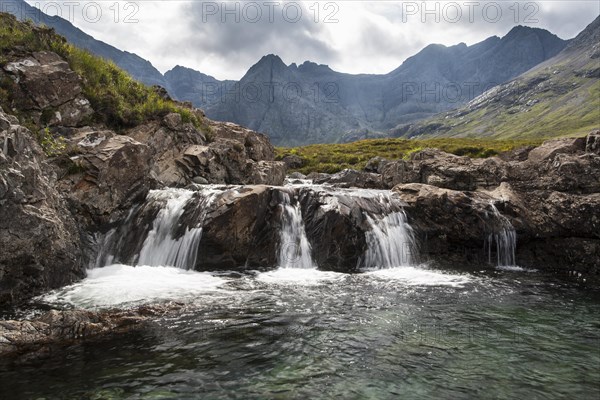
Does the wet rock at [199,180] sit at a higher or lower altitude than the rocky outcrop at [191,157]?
lower

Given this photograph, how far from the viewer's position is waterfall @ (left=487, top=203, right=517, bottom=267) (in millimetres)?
23750

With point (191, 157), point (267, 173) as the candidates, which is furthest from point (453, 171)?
point (191, 157)

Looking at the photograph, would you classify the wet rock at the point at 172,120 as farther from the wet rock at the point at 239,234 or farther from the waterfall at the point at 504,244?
the waterfall at the point at 504,244

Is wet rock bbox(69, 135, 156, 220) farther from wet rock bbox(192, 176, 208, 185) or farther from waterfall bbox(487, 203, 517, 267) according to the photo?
waterfall bbox(487, 203, 517, 267)

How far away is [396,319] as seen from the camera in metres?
12.9

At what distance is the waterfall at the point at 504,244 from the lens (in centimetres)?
2375

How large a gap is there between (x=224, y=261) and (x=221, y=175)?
14.2 meters

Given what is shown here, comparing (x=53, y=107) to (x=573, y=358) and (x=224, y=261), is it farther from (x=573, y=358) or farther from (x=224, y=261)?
(x=573, y=358)

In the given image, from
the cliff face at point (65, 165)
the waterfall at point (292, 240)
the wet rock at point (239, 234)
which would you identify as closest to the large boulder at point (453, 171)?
the waterfall at point (292, 240)

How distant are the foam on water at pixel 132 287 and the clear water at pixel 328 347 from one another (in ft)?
0.41

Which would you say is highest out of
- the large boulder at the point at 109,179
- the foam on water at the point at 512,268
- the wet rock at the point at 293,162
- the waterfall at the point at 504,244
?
the wet rock at the point at 293,162

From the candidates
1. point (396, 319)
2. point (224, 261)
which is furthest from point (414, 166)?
point (396, 319)

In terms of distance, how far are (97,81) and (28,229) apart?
18.8 meters

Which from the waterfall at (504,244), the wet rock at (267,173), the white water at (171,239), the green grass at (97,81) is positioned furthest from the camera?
the wet rock at (267,173)
